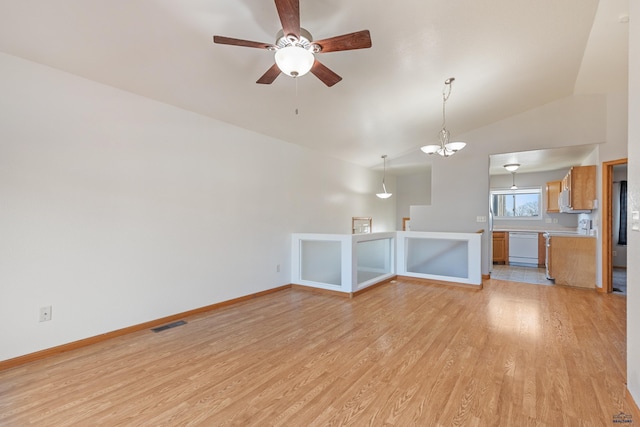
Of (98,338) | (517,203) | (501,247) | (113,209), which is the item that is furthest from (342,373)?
(517,203)

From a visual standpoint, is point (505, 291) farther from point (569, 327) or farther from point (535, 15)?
point (535, 15)

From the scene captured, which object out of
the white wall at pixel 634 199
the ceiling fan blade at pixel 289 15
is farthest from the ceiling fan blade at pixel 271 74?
the white wall at pixel 634 199

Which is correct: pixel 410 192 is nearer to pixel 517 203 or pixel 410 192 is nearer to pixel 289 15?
pixel 517 203

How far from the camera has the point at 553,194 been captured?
288 inches

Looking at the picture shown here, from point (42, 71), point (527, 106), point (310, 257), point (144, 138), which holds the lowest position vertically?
point (310, 257)

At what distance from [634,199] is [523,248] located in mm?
6677

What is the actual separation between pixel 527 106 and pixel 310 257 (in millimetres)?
→ 4798

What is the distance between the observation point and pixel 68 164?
282 centimetres

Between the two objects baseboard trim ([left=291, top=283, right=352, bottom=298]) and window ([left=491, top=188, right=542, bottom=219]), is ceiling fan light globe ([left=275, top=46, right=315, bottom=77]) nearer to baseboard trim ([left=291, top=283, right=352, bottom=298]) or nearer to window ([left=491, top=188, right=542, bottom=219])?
baseboard trim ([left=291, top=283, right=352, bottom=298])

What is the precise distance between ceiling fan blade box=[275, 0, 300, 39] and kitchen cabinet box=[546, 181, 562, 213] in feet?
25.4

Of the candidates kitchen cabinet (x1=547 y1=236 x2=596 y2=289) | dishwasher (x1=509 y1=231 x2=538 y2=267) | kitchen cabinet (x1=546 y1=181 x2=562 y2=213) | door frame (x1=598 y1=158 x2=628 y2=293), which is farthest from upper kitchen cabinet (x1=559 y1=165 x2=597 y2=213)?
dishwasher (x1=509 y1=231 x2=538 y2=267)

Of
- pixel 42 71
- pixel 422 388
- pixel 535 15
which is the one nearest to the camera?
pixel 422 388

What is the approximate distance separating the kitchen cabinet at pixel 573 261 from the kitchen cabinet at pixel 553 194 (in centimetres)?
216

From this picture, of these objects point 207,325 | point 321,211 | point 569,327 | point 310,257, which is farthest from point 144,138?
point 569,327
